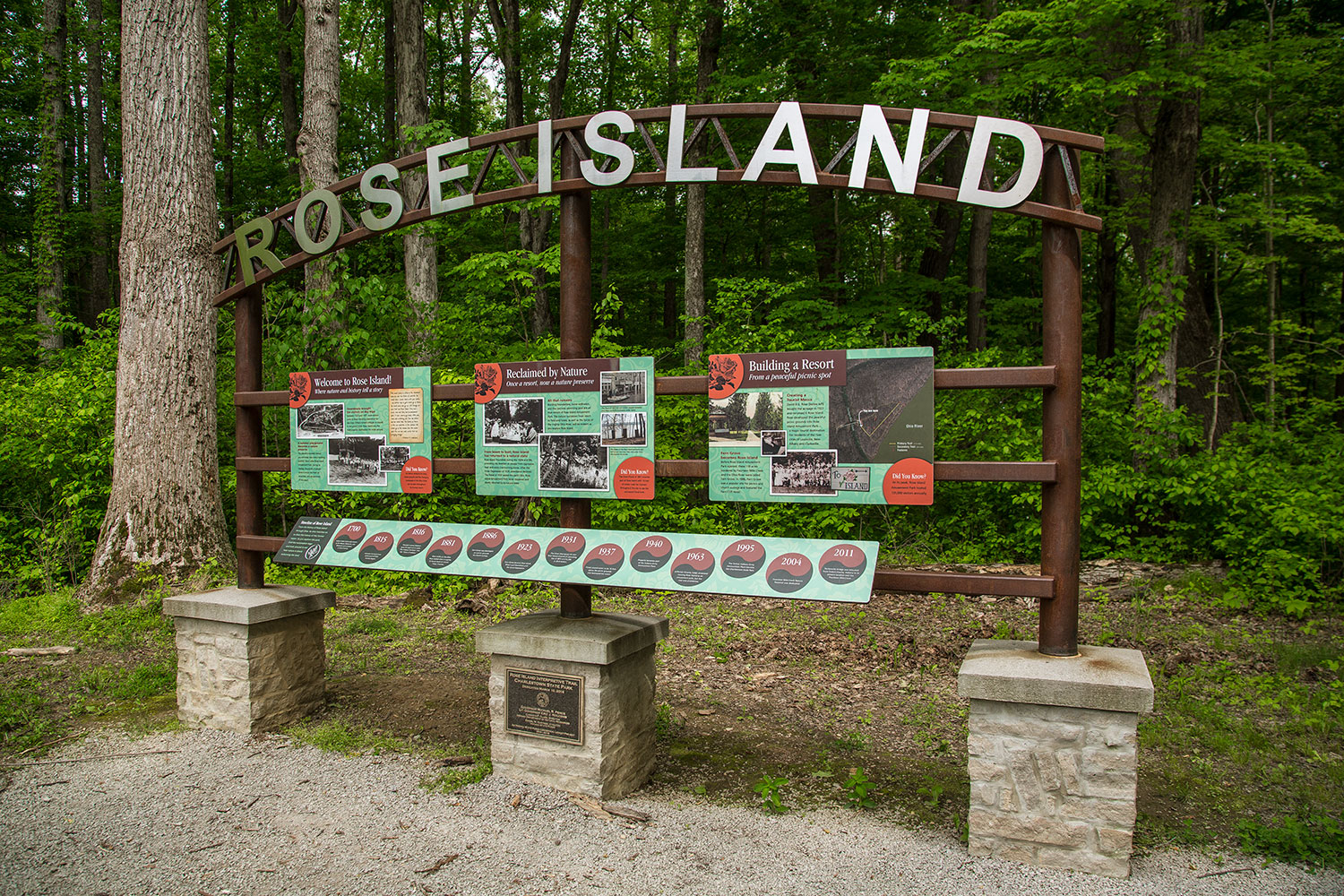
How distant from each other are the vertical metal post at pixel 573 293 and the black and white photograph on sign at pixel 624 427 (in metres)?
0.36

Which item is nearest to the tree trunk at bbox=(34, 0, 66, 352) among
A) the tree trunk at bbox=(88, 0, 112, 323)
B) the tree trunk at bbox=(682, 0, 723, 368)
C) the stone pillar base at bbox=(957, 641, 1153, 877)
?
the tree trunk at bbox=(88, 0, 112, 323)

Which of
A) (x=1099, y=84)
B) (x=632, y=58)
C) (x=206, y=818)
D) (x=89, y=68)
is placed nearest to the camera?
(x=206, y=818)

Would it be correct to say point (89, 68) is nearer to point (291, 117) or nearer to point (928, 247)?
point (291, 117)

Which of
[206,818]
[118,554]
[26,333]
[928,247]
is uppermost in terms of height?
[928,247]

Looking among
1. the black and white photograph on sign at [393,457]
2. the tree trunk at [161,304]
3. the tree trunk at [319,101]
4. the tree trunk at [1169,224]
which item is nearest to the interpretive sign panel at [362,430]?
the black and white photograph on sign at [393,457]

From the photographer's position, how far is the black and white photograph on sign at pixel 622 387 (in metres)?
3.88

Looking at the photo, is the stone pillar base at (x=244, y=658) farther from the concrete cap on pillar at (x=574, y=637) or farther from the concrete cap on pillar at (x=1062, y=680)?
the concrete cap on pillar at (x=1062, y=680)

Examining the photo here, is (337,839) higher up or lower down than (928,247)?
lower down

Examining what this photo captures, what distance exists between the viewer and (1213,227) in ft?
29.7

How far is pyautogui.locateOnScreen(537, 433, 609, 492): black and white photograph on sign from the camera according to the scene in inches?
156

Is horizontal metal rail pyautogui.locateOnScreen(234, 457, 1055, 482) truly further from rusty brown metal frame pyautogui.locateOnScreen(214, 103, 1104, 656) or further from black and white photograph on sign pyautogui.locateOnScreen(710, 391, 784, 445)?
black and white photograph on sign pyautogui.locateOnScreen(710, 391, 784, 445)

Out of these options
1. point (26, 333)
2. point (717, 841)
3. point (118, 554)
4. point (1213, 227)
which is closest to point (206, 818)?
point (717, 841)

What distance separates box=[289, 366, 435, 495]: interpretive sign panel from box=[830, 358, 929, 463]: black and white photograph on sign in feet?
7.20

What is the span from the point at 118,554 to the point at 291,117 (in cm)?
1345
